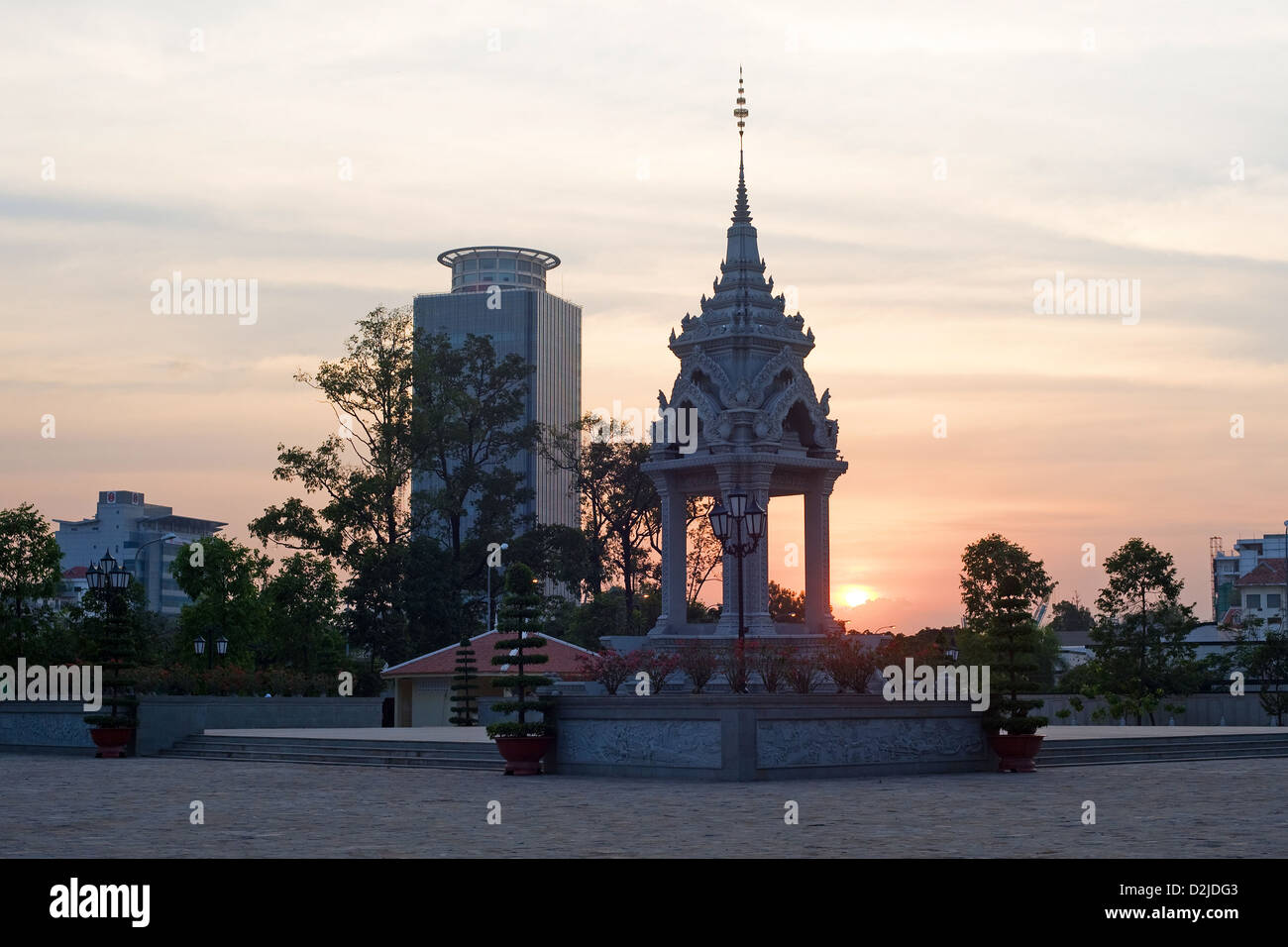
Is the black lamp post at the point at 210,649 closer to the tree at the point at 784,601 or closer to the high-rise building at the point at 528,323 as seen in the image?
the tree at the point at 784,601

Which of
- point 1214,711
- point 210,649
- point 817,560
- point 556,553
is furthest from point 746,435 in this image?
point 556,553

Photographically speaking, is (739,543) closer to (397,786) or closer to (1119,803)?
(397,786)

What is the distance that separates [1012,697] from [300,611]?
148ft

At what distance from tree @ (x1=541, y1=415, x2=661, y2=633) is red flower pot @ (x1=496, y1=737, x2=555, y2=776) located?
167ft

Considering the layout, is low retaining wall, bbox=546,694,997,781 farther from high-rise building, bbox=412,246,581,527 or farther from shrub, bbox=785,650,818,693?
high-rise building, bbox=412,246,581,527

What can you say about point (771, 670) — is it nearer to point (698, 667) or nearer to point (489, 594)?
point (698, 667)

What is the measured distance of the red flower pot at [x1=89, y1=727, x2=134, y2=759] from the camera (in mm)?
40656

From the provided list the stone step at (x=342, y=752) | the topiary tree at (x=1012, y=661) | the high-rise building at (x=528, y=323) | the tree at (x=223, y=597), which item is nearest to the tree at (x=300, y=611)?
the tree at (x=223, y=597)

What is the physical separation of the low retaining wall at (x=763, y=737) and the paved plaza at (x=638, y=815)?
2.66ft

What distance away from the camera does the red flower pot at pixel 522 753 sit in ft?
99.5

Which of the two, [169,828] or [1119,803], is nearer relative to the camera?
[169,828]
